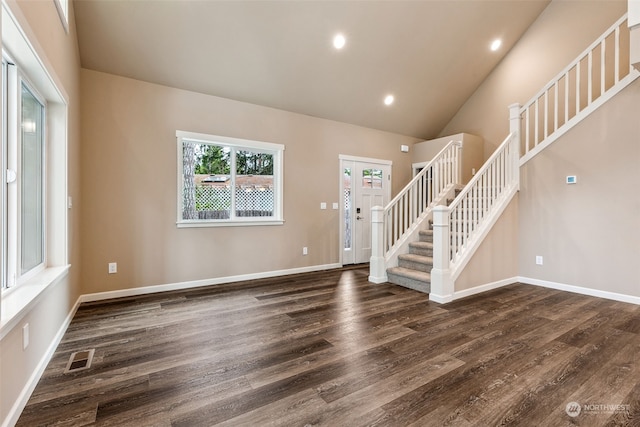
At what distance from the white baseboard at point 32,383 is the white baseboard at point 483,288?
3755mm

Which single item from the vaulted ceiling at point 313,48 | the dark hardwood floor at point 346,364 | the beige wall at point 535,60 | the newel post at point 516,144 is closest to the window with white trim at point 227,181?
Answer: the vaulted ceiling at point 313,48

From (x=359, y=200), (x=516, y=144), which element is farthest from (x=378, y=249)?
(x=516, y=144)

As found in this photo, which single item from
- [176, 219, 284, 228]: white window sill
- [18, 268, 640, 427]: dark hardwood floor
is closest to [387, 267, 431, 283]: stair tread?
[18, 268, 640, 427]: dark hardwood floor

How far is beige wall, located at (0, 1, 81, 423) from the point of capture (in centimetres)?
158

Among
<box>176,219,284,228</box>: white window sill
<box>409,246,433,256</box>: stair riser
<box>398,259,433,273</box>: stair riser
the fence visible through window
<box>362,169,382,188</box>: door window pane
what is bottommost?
<box>398,259,433,273</box>: stair riser

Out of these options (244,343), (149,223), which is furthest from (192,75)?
(244,343)

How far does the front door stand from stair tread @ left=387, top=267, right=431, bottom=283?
1.38 metres

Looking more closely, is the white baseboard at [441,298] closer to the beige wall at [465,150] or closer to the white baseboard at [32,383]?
the beige wall at [465,150]

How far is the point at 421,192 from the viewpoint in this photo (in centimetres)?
493

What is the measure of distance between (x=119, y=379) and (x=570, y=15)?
7.54 m

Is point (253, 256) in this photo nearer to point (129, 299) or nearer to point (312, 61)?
point (129, 299)

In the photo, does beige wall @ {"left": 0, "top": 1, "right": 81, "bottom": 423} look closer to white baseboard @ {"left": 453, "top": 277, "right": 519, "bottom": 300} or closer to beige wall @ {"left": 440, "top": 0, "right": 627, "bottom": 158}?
white baseboard @ {"left": 453, "top": 277, "right": 519, "bottom": 300}

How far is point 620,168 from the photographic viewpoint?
141 inches

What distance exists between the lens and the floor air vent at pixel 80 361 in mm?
2094
